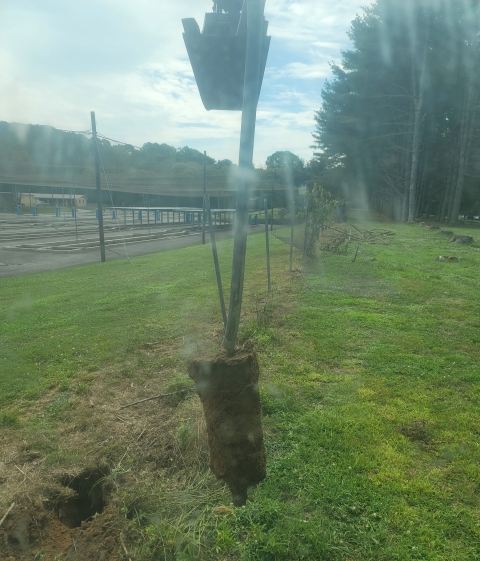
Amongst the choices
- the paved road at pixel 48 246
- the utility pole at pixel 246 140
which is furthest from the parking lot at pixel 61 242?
the utility pole at pixel 246 140

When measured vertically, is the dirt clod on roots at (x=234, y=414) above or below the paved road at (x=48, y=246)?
above

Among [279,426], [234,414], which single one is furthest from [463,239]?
[234,414]

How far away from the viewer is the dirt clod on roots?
2.12 m

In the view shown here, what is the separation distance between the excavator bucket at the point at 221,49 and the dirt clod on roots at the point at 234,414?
1.20m

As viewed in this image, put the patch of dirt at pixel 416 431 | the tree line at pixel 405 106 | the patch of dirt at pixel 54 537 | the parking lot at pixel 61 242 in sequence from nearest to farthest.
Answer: the patch of dirt at pixel 54 537, the patch of dirt at pixel 416 431, the parking lot at pixel 61 242, the tree line at pixel 405 106

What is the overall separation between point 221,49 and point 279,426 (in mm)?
2703

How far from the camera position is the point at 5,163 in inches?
701

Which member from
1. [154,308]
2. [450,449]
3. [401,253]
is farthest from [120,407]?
[401,253]

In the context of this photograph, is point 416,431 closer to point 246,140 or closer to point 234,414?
point 234,414

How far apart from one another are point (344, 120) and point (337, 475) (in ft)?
81.6

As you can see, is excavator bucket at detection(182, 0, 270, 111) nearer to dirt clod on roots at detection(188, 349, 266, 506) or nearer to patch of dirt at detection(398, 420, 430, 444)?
dirt clod on roots at detection(188, 349, 266, 506)

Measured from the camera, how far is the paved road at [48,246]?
584 inches

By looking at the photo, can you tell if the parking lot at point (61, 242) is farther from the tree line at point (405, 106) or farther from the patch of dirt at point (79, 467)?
the patch of dirt at point (79, 467)

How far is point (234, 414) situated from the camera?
218cm
